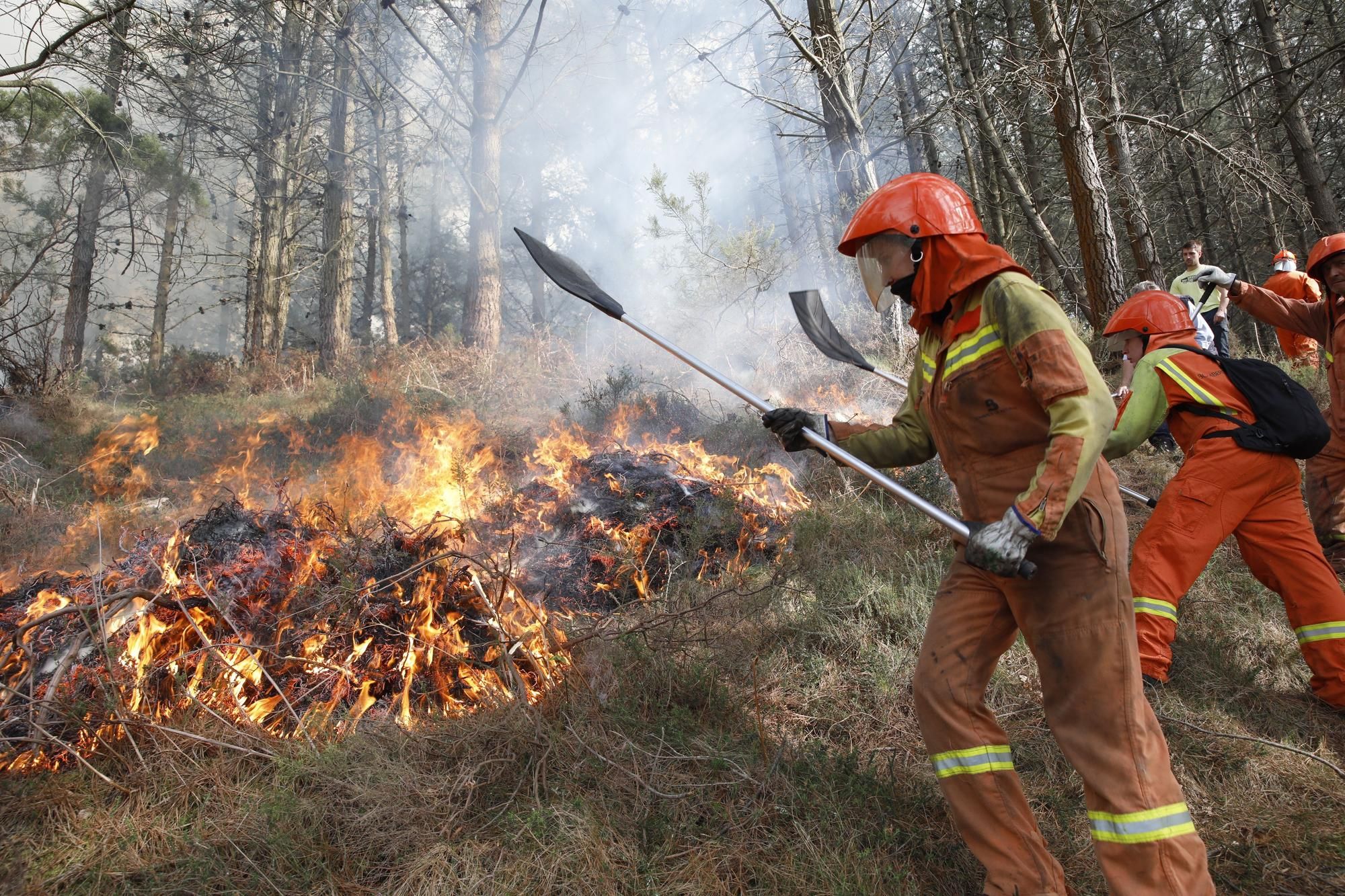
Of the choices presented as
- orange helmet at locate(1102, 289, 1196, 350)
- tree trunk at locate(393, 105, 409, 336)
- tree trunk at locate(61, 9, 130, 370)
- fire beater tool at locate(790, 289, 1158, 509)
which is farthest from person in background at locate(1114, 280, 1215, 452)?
tree trunk at locate(61, 9, 130, 370)

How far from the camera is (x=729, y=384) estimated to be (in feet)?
10.5

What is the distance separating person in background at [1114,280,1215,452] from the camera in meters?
4.39

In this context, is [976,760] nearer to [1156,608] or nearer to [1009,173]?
[1156,608]

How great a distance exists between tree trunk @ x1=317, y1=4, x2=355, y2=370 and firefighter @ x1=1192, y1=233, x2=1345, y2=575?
13165 millimetres

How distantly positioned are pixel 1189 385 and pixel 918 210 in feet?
6.83

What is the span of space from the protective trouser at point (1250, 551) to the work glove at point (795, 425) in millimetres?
1678

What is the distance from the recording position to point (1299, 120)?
30.9 feet

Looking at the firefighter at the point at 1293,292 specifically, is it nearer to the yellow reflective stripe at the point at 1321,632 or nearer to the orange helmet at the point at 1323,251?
the orange helmet at the point at 1323,251

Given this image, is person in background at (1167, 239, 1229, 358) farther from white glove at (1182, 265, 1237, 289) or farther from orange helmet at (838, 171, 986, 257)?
orange helmet at (838, 171, 986, 257)

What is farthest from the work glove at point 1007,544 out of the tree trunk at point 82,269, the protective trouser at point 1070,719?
the tree trunk at point 82,269

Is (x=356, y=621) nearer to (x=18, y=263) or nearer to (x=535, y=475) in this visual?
(x=535, y=475)

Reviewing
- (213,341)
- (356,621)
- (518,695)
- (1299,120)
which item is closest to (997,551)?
(518,695)

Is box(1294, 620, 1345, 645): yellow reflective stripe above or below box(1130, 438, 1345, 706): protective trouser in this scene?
below

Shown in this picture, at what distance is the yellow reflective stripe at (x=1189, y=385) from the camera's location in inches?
135
